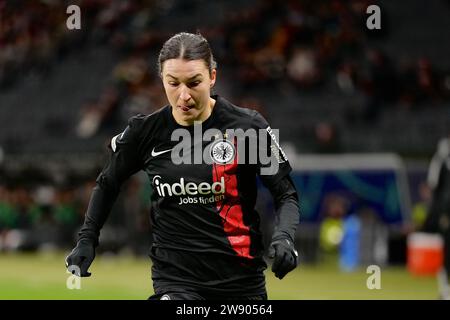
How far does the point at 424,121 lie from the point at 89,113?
26.8 feet

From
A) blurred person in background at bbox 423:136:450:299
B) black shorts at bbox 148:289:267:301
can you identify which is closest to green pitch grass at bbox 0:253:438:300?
blurred person in background at bbox 423:136:450:299

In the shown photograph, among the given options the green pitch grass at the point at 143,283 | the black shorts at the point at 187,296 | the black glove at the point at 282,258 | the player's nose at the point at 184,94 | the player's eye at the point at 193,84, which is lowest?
the green pitch grass at the point at 143,283

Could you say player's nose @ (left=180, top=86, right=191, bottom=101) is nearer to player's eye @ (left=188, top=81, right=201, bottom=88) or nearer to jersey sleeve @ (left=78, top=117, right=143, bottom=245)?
player's eye @ (left=188, top=81, right=201, bottom=88)

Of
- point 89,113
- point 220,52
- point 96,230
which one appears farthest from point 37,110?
point 96,230

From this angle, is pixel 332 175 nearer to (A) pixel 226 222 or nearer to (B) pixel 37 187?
(B) pixel 37 187

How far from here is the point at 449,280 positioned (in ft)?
33.1

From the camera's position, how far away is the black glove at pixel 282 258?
14.3ft

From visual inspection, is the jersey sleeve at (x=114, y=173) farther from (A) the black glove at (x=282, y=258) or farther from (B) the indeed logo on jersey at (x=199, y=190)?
(A) the black glove at (x=282, y=258)

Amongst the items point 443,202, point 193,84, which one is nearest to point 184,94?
point 193,84

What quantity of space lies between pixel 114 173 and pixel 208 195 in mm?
534

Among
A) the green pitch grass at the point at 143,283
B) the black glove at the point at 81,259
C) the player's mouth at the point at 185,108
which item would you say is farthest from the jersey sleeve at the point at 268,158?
the green pitch grass at the point at 143,283

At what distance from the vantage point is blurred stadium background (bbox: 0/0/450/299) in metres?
16.8

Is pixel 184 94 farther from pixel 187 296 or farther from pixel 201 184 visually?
pixel 187 296

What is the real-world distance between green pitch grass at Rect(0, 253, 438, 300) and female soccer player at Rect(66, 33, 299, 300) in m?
6.28
